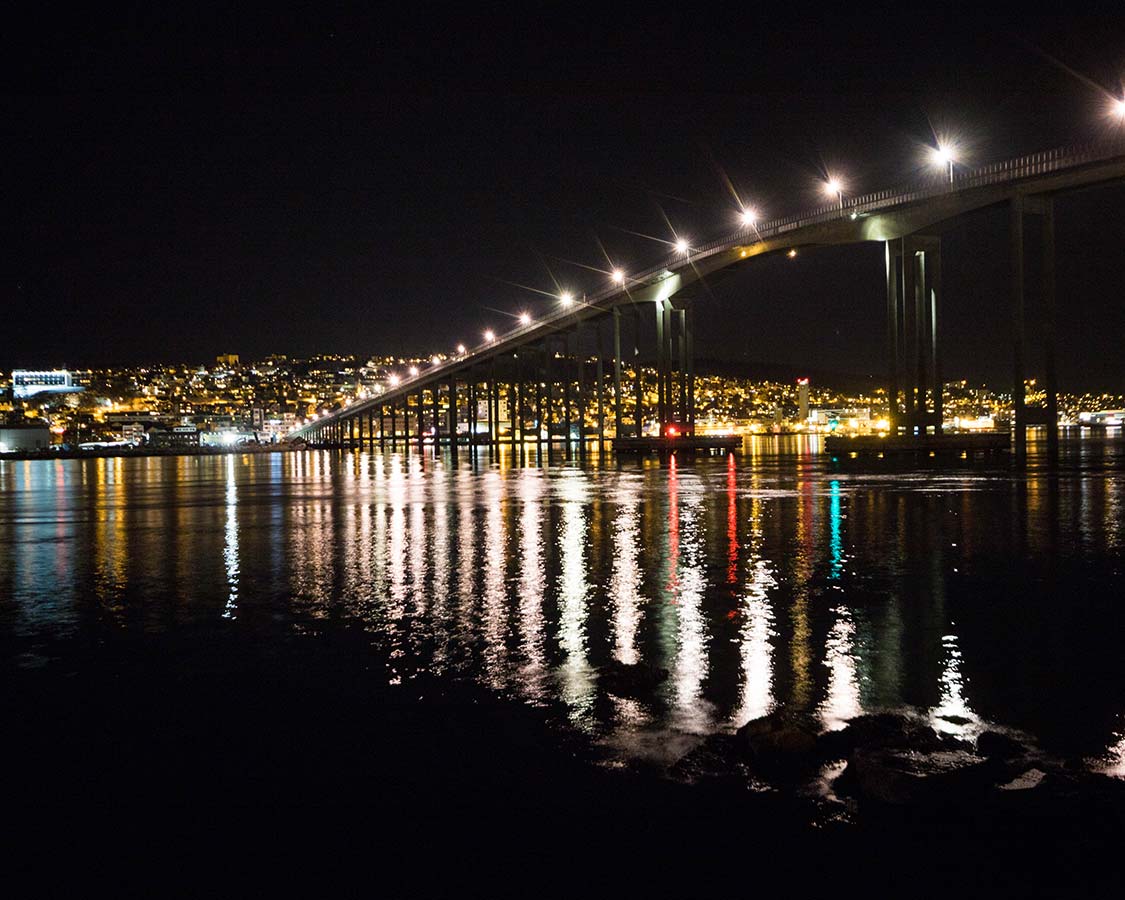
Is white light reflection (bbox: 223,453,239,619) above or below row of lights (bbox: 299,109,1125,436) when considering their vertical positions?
below

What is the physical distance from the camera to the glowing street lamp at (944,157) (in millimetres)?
59094

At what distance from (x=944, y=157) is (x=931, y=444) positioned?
55.5 feet

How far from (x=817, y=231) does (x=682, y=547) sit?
5942cm

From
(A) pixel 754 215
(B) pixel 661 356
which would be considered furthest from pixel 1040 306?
(B) pixel 661 356

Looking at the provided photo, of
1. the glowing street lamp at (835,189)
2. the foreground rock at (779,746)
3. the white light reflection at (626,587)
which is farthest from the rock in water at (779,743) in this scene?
the glowing street lamp at (835,189)

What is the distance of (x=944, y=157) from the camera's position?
59562 mm

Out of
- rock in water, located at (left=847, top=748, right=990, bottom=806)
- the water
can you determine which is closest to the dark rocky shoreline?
rock in water, located at (left=847, top=748, right=990, bottom=806)

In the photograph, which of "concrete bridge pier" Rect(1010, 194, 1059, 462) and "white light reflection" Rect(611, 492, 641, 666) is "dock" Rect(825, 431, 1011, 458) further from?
"white light reflection" Rect(611, 492, 641, 666)

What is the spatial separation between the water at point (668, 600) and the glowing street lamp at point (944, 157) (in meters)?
36.7

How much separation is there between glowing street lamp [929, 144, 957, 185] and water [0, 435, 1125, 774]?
36.7 m

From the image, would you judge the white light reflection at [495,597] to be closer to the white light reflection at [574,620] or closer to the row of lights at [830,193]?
the white light reflection at [574,620]

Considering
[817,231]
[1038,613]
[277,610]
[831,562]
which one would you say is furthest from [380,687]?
[817,231]

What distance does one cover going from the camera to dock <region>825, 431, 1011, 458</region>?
203 ft

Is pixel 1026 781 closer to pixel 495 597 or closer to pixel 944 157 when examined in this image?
pixel 495 597
